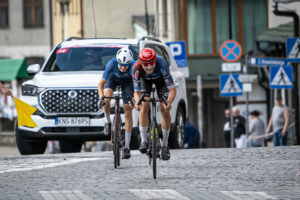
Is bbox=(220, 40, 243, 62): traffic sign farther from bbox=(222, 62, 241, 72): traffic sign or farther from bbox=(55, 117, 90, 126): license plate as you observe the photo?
bbox=(55, 117, 90, 126): license plate

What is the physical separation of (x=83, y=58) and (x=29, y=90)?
1.22 m

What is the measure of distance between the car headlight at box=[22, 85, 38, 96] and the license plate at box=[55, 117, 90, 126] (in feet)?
1.88

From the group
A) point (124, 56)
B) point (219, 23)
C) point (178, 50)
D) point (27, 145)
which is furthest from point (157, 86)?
point (219, 23)

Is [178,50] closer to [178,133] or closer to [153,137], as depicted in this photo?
[178,133]

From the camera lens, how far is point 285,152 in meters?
16.9

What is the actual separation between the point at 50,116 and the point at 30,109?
13.5 inches

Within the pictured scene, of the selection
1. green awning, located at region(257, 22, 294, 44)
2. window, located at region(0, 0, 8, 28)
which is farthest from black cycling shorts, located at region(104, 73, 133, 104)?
window, located at region(0, 0, 8, 28)

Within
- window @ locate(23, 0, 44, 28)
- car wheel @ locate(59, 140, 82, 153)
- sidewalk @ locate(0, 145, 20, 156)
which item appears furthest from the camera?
window @ locate(23, 0, 44, 28)

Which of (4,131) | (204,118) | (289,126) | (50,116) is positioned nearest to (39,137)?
(50,116)

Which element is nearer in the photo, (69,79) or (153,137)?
(153,137)

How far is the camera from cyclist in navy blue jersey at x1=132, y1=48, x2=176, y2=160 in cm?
1262

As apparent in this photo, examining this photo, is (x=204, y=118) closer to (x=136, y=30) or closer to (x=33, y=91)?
(x=136, y=30)

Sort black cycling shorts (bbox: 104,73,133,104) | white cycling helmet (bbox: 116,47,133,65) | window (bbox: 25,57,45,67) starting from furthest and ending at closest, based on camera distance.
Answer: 1. window (bbox: 25,57,45,67)
2. black cycling shorts (bbox: 104,73,133,104)
3. white cycling helmet (bbox: 116,47,133,65)

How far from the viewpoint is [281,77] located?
92.3ft
